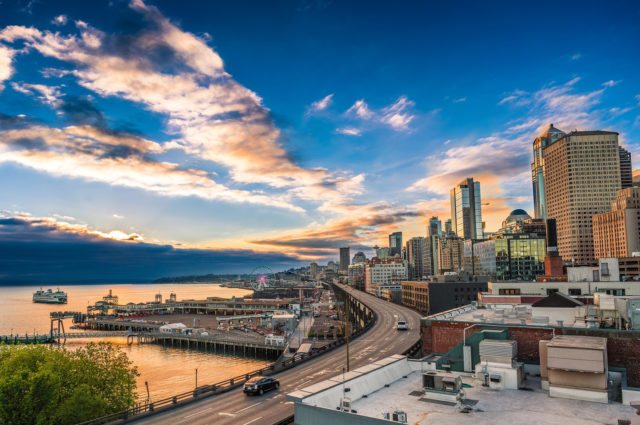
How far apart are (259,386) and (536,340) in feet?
78.7

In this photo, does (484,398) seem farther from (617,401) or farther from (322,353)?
(322,353)

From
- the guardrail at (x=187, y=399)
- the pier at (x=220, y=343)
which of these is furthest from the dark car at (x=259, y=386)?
the pier at (x=220, y=343)

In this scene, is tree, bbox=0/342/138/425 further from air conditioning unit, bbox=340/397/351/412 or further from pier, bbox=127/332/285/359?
pier, bbox=127/332/285/359

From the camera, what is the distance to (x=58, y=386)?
1492 inches

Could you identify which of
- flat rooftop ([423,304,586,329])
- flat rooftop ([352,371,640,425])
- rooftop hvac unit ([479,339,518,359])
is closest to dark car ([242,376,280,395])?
flat rooftop ([423,304,586,329])

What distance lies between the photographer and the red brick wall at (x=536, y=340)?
29875mm

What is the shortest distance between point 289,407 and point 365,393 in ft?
41.1

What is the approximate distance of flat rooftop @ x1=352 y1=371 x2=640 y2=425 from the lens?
21672 mm

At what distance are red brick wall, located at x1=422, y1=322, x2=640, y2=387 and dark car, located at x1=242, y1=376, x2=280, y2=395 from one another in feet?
49.4

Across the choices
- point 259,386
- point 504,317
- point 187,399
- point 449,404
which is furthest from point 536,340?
point 187,399

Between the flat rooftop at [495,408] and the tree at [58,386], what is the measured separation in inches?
1027

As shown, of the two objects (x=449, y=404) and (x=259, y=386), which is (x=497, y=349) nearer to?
(x=449, y=404)

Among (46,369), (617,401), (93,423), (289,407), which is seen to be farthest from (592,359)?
(46,369)

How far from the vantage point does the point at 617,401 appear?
951 inches
